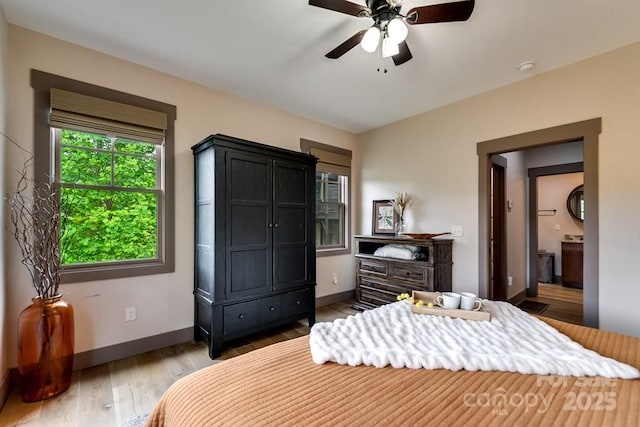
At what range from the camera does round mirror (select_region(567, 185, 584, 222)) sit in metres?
5.16

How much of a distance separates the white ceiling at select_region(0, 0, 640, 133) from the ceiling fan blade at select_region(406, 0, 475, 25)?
297 millimetres

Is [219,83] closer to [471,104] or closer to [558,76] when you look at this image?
[471,104]

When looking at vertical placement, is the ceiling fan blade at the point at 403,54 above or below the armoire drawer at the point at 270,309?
above

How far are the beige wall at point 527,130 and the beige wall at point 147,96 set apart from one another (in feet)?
6.23

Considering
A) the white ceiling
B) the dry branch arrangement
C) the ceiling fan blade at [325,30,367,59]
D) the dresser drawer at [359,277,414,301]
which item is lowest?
the dresser drawer at [359,277,414,301]

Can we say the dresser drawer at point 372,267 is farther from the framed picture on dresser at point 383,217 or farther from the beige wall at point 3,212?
the beige wall at point 3,212

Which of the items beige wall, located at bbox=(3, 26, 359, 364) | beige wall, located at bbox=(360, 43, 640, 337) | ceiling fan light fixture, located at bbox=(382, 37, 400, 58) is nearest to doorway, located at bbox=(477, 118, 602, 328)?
beige wall, located at bbox=(360, 43, 640, 337)

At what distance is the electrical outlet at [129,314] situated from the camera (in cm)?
245

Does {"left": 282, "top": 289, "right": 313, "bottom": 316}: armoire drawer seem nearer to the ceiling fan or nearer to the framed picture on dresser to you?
the framed picture on dresser

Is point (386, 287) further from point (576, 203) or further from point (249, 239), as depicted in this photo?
point (576, 203)

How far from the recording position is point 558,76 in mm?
2586

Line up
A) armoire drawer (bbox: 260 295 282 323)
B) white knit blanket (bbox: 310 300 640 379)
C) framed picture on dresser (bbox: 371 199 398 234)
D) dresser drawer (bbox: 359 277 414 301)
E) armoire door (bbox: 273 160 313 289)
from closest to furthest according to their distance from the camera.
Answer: white knit blanket (bbox: 310 300 640 379)
armoire drawer (bbox: 260 295 282 323)
armoire door (bbox: 273 160 313 289)
dresser drawer (bbox: 359 277 414 301)
framed picture on dresser (bbox: 371 199 398 234)

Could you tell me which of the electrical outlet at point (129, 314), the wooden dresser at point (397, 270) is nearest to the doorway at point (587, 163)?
the wooden dresser at point (397, 270)

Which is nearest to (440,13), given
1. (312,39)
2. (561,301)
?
(312,39)
